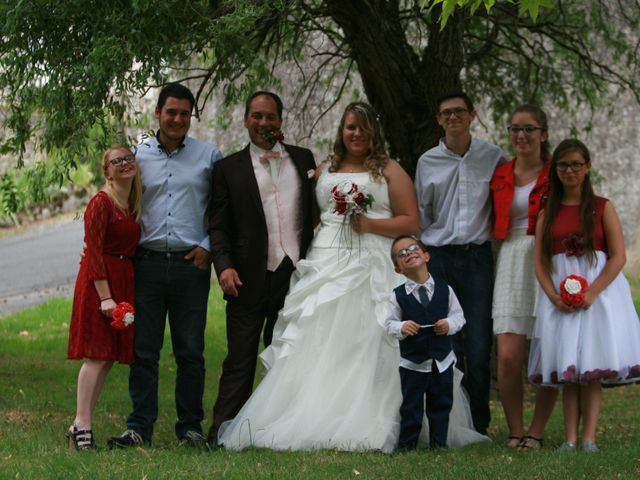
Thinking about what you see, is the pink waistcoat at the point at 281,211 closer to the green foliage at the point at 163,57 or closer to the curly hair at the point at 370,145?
the curly hair at the point at 370,145

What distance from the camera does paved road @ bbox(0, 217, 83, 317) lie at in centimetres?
1997

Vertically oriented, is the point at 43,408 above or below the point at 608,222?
below

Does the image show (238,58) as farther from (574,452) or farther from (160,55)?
(574,452)

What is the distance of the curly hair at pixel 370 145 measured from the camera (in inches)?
283

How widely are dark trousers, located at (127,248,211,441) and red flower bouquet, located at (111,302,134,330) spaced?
1.18 feet

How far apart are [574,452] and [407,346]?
1144 millimetres

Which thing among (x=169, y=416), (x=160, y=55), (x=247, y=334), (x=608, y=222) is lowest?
(x=169, y=416)

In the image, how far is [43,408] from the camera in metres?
9.80

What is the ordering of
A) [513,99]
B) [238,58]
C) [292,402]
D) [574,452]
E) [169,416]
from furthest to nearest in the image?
[513,99], [169,416], [238,58], [292,402], [574,452]

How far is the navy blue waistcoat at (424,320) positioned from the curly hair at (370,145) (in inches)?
35.3

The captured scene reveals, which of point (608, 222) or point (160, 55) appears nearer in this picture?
point (608, 222)

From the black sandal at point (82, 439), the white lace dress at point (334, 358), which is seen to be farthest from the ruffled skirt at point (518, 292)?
the black sandal at point (82, 439)

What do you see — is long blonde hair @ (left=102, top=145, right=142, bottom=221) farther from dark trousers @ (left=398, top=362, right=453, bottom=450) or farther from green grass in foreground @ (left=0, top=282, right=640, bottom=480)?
dark trousers @ (left=398, top=362, right=453, bottom=450)

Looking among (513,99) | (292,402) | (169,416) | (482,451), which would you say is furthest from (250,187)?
(513,99)
